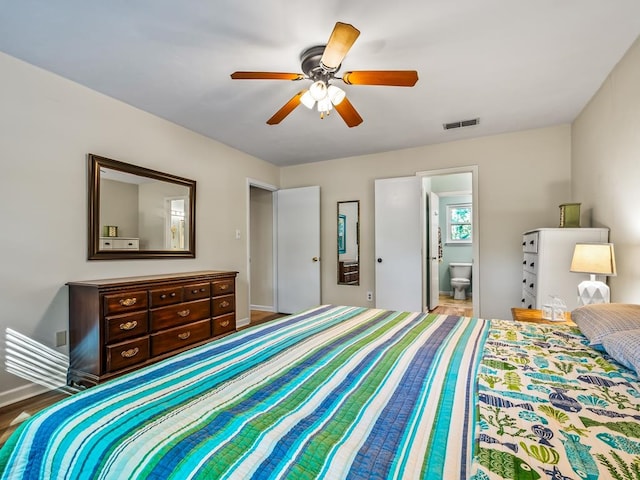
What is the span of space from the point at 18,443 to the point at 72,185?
2277 mm

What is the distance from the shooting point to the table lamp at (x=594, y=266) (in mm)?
2160

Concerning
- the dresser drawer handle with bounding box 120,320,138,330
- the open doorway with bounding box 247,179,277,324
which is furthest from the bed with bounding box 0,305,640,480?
the open doorway with bounding box 247,179,277,324

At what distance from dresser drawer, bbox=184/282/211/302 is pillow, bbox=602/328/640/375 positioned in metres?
2.98

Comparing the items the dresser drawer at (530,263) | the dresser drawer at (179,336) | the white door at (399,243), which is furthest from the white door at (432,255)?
the dresser drawer at (179,336)

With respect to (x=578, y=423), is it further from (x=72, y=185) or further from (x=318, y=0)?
(x=72, y=185)

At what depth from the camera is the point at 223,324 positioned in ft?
11.2

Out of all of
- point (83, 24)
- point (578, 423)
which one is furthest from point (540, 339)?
point (83, 24)

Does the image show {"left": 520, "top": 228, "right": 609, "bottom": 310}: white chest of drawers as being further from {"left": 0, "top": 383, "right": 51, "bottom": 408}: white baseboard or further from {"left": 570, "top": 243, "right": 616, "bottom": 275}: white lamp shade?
{"left": 0, "top": 383, "right": 51, "bottom": 408}: white baseboard

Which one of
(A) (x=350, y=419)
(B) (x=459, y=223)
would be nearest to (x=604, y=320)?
(A) (x=350, y=419)

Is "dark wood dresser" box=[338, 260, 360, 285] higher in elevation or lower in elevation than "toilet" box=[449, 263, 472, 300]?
higher

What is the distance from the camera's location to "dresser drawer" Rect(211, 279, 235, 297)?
3.33 m

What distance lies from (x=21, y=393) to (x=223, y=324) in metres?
1.60

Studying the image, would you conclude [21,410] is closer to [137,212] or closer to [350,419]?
[137,212]

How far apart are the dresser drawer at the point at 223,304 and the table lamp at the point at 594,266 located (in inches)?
124
